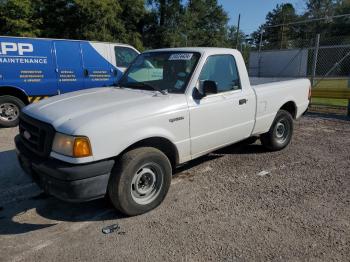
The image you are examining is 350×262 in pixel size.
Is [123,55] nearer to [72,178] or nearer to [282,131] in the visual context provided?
[282,131]

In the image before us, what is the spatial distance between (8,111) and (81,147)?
6016 mm

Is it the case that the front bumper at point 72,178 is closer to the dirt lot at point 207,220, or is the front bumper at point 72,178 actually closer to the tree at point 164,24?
the dirt lot at point 207,220

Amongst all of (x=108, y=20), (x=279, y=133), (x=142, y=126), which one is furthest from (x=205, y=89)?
(x=108, y=20)

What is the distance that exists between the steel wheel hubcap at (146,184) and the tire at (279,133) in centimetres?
280

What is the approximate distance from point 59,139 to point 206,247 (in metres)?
1.81

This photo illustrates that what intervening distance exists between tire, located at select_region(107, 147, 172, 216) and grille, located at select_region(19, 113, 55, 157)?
728 mm

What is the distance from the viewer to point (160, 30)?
35250 millimetres

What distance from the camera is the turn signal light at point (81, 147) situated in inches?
124

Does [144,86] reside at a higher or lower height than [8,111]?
higher

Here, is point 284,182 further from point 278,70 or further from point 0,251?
point 278,70

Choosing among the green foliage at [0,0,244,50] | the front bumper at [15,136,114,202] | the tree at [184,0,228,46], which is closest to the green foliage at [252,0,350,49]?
the tree at [184,0,228,46]

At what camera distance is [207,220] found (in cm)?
369

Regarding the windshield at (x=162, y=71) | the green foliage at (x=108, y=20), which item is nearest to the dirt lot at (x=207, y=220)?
the windshield at (x=162, y=71)

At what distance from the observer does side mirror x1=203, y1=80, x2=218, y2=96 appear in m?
4.14
